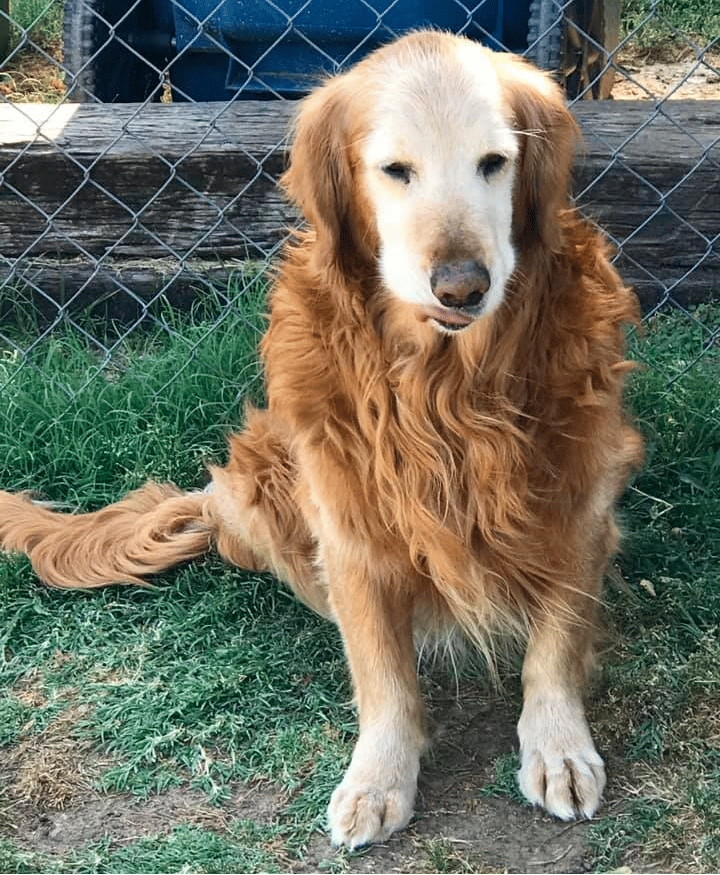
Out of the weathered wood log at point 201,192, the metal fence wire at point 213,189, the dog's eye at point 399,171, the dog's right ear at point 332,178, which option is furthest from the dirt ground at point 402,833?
the weathered wood log at point 201,192

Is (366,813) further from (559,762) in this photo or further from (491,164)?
(491,164)

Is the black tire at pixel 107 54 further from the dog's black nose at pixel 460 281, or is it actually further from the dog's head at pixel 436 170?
the dog's black nose at pixel 460 281

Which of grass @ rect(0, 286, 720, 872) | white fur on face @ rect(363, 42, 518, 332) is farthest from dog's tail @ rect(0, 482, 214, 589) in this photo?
white fur on face @ rect(363, 42, 518, 332)

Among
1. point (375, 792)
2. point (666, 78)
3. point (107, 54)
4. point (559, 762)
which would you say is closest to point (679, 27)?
point (666, 78)

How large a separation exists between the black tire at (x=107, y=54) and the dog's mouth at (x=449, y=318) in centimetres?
245

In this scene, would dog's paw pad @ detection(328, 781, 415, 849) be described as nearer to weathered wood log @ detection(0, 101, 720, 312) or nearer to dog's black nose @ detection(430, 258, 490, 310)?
dog's black nose @ detection(430, 258, 490, 310)

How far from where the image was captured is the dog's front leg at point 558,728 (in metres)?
2.56

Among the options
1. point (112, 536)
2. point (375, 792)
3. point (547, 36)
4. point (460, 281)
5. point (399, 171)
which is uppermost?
point (399, 171)

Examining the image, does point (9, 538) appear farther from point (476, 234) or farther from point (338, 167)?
point (476, 234)

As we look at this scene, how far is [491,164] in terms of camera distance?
2.34 m

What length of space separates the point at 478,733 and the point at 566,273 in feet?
3.60

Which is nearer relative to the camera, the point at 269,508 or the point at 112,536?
the point at 269,508

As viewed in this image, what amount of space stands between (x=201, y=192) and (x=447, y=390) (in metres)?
1.62

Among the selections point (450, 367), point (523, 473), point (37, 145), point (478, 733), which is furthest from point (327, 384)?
point (37, 145)
